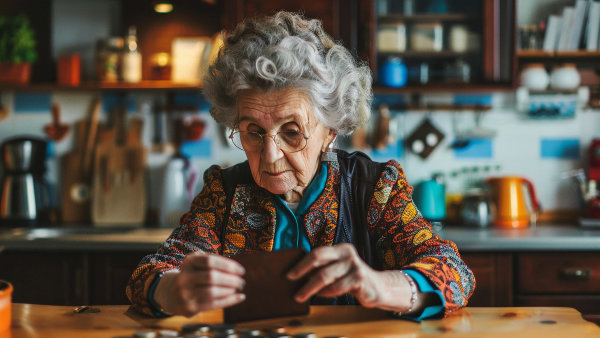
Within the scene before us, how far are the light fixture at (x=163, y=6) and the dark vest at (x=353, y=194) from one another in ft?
5.70

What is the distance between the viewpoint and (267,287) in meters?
1.23

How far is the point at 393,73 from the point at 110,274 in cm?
161

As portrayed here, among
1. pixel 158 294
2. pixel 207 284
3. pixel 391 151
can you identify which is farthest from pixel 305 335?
pixel 391 151

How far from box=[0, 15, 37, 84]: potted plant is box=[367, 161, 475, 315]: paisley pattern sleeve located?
7.59 feet

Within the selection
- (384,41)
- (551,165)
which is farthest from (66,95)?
(551,165)

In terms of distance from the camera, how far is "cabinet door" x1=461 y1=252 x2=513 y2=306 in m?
2.67

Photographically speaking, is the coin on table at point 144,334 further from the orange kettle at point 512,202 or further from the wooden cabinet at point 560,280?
the orange kettle at point 512,202

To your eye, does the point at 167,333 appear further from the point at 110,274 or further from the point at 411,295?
the point at 110,274

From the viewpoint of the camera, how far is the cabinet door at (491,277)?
2666 millimetres

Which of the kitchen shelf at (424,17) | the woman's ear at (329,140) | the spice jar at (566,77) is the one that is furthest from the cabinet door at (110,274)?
the spice jar at (566,77)

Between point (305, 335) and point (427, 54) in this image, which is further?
point (427, 54)

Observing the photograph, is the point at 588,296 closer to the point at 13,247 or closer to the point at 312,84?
the point at 312,84

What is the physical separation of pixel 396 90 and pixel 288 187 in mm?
1564

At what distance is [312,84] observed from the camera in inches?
64.2
